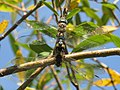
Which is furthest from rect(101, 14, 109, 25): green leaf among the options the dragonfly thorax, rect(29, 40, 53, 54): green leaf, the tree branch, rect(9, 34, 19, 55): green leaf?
the tree branch

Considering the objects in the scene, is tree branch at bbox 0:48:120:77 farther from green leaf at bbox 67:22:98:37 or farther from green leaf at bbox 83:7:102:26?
green leaf at bbox 83:7:102:26

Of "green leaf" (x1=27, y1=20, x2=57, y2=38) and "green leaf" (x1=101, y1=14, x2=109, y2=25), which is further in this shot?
"green leaf" (x1=101, y1=14, x2=109, y2=25)

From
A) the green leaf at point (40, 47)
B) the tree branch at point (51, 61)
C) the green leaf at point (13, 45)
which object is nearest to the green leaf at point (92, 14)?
the green leaf at point (13, 45)

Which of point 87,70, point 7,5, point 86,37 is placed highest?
point 7,5

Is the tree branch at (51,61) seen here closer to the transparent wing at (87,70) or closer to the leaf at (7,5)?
the transparent wing at (87,70)

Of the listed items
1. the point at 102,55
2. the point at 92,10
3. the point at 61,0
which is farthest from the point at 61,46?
the point at 92,10

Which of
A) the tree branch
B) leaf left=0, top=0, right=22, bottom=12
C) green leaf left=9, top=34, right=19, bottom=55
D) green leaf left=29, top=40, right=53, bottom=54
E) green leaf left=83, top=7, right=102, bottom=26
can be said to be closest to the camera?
the tree branch

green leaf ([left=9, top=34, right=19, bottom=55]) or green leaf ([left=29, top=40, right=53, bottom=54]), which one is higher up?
green leaf ([left=29, top=40, right=53, bottom=54])

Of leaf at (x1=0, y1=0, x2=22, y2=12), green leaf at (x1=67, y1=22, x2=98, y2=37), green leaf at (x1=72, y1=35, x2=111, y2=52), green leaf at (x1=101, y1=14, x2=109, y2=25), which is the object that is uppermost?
leaf at (x1=0, y1=0, x2=22, y2=12)

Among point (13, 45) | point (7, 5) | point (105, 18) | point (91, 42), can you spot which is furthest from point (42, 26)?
point (105, 18)

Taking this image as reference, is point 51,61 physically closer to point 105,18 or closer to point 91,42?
point 91,42
